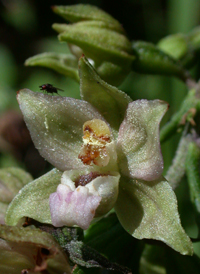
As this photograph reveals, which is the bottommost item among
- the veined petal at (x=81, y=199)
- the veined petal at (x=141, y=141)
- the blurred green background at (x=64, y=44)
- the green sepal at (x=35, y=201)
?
the blurred green background at (x=64, y=44)

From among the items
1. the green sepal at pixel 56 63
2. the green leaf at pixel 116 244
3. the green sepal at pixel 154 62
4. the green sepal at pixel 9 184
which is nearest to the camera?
the green leaf at pixel 116 244

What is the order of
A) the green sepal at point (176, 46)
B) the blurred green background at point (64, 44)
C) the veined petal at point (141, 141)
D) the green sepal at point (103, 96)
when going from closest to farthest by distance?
the veined petal at point (141, 141)
the green sepal at point (103, 96)
the green sepal at point (176, 46)
the blurred green background at point (64, 44)

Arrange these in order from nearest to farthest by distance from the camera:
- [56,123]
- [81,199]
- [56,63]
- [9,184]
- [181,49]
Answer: [81,199]
[56,123]
[9,184]
[56,63]
[181,49]

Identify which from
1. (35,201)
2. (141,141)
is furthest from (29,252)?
(141,141)

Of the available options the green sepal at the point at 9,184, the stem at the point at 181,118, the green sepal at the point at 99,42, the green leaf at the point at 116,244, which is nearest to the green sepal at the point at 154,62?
the green sepal at the point at 99,42

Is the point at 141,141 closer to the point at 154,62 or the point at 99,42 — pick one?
the point at 99,42

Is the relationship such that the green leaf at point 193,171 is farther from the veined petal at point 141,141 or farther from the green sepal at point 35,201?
the green sepal at point 35,201

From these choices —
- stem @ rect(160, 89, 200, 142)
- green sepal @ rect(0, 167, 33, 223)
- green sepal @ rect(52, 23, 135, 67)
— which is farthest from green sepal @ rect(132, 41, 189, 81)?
green sepal @ rect(0, 167, 33, 223)

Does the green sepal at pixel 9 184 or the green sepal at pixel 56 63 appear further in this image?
the green sepal at pixel 56 63
